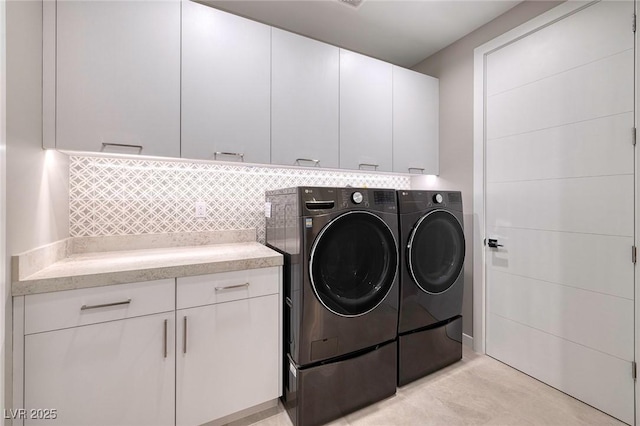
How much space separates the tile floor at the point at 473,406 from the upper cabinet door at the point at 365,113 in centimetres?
167

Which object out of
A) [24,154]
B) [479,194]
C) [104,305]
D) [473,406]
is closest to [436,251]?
[479,194]

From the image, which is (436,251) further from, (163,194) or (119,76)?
(119,76)

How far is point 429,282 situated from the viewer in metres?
1.95

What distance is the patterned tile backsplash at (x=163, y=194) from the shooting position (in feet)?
5.43

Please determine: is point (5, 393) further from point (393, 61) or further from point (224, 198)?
point (393, 61)

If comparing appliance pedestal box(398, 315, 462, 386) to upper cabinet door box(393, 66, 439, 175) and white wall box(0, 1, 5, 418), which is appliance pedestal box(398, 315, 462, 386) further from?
white wall box(0, 1, 5, 418)

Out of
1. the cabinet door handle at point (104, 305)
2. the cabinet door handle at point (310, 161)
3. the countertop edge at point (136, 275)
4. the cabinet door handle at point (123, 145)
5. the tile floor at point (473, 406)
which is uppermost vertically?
the cabinet door handle at point (310, 161)

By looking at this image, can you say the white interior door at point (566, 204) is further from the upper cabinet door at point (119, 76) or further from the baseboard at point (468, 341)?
the upper cabinet door at point (119, 76)

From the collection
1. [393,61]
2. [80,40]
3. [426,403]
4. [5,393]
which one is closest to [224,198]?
[80,40]

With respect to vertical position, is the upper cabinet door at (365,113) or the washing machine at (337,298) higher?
the upper cabinet door at (365,113)

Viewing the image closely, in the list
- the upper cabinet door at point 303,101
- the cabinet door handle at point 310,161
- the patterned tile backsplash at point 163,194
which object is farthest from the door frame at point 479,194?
the patterned tile backsplash at point 163,194

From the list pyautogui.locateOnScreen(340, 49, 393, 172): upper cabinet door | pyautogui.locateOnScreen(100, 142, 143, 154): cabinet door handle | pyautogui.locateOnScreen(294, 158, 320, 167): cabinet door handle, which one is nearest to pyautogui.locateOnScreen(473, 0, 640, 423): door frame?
pyautogui.locateOnScreen(340, 49, 393, 172): upper cabinet door

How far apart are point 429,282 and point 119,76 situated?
7.60ft

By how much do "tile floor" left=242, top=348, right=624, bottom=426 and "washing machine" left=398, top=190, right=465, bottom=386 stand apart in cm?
13
